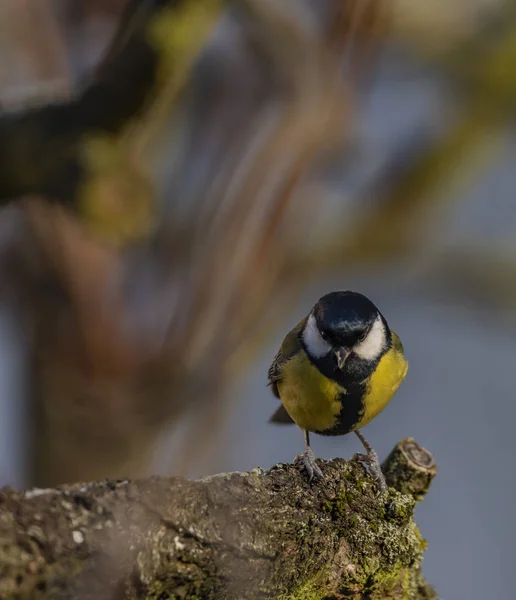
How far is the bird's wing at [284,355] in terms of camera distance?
3102 millimetres

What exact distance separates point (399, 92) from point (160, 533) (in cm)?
467

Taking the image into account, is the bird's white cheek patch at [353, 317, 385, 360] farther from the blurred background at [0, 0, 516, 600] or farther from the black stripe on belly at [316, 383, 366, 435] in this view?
the blurred background at [0, 0, 516, 600]

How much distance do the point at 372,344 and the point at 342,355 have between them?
0.54ft

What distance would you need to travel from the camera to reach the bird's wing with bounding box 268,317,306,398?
3.10 m

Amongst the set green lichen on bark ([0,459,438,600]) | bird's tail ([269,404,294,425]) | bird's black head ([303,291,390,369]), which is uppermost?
bird's tail ([269,404,294,425])

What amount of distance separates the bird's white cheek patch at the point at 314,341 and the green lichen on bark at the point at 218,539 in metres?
0.75

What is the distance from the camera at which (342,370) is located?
9.48 ft

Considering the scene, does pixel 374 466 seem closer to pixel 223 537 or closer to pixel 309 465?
pixel 309 465

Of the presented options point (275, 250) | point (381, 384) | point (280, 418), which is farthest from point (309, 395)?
point (275, 250)

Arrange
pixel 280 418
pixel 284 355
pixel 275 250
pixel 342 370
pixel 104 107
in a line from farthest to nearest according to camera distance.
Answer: pixel 275 250 → pixel 280 418 → pixel 284 355 → pixel 342 370 → pixel 104 107

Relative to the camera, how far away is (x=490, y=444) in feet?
18.3

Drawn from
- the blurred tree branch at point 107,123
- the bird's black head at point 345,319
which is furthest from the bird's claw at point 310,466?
the blurred tree branch at point 107,123

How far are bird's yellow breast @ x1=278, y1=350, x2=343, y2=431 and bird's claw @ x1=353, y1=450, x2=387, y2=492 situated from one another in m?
0.48

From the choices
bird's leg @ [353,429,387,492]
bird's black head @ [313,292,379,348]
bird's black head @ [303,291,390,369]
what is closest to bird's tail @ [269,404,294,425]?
bird's black head @ [303,291,390,369]
